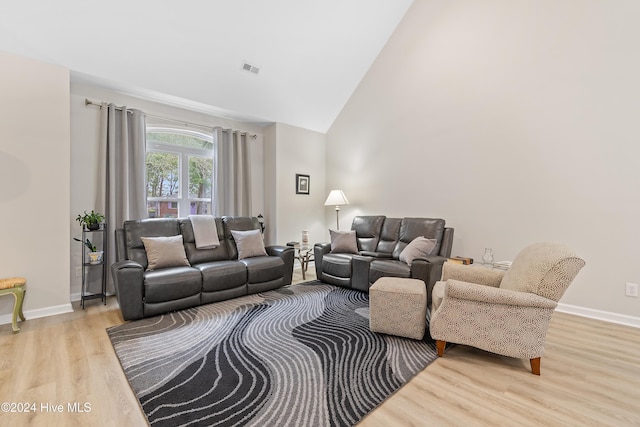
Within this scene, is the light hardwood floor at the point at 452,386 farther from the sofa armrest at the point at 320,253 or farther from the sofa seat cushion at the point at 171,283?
the sofa armrest at the point at 320,253

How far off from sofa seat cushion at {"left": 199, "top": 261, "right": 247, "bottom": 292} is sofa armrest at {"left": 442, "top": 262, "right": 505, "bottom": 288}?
2.33 metres

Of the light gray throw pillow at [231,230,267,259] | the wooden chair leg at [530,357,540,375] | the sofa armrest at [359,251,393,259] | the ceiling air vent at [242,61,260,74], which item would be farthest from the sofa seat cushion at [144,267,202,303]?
the wooden chair leg at [530,357,540,375]

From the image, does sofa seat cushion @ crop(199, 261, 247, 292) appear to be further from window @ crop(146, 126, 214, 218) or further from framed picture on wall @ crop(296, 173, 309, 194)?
framed picture on wall @ crop(296, 173, 309, 194)

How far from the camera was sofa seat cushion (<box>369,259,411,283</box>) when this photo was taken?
340 cm

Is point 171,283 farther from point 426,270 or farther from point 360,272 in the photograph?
point 426,270

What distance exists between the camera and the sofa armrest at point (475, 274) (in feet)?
8.31

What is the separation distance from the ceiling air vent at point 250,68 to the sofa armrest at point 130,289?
2.87 meters

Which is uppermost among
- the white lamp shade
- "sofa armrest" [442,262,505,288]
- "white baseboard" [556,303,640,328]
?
the white lamp shade

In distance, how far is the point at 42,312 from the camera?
9.83ft

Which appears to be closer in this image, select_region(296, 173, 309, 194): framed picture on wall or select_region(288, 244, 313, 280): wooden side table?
select_region(288, 244, 313, 280): wooden side table

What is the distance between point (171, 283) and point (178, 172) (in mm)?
2059

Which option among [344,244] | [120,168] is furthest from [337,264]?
[120,168]

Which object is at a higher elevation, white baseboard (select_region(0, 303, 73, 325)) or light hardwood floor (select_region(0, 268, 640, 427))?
white baseboard (select_region(0, 303, 73, 325))

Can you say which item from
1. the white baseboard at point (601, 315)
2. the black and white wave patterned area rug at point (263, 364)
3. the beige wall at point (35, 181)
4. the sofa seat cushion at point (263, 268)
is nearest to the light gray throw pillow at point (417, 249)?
the black and white wave patterned area rug at point (263, 364)
